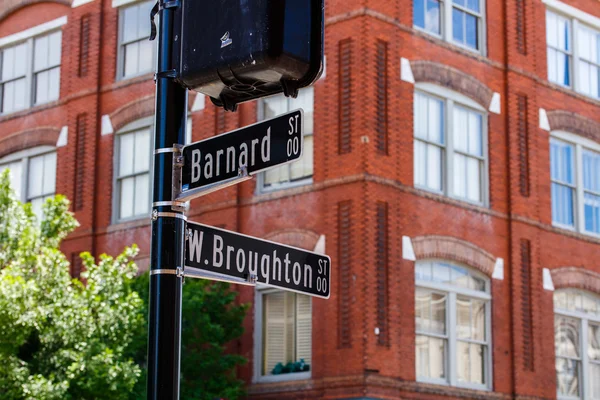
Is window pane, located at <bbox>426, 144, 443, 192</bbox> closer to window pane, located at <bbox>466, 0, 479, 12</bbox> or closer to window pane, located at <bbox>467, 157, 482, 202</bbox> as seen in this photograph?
window pane, located at <bbox>467, 157, 482, 202</bbox>

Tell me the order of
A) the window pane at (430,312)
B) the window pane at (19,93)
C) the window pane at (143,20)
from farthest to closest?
the window pane at (19,93) < the window pane at (143,20) < the window pane at (430,312)

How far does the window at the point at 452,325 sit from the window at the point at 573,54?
6028 mm

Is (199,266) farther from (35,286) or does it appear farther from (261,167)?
(35,286)

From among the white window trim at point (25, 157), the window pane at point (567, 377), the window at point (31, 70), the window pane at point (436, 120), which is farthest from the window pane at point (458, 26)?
the white window trim at point (25, 157)

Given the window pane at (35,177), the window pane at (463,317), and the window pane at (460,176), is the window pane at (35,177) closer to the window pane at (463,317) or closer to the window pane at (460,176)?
the window pane at (460,176)

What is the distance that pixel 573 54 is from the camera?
26516 mm

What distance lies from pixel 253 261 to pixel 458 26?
18.8m

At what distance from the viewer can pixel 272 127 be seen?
5.56 meters

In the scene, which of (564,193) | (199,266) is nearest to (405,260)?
(564,193)

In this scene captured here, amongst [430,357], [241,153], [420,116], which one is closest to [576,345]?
[430,357]

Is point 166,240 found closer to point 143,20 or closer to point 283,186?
point 283,186

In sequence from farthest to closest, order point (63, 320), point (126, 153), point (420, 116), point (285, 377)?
point (126, 153)
point (420, 116)
point (285, 377)
point (63, 320)

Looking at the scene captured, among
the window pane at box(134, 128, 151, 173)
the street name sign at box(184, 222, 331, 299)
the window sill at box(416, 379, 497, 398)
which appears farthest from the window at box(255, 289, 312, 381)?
the street name sign at box(184, 222, 331, 299)

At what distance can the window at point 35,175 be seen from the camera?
26328 millimetres
